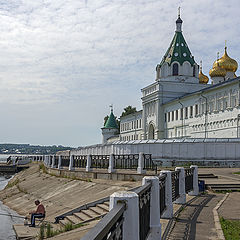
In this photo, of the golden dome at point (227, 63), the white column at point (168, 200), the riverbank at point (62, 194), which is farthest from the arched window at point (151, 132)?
the white column at point (168, 200)

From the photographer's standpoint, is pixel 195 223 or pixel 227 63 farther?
pixel 227 63

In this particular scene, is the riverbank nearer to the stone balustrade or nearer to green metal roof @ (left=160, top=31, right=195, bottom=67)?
the stone balustrade

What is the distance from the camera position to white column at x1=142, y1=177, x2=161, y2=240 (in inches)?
264

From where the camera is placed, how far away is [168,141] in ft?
105

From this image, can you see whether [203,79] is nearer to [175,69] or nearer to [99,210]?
[175,69]

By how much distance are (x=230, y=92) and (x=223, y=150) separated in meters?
13.3

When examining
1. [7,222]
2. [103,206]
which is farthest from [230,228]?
[7,222]

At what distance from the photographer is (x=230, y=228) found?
7.96 meters

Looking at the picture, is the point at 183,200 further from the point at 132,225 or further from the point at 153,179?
the point at 132,225

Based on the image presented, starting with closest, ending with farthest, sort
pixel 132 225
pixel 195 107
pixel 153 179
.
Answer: pixel 132 225, pixel 153 179, pixel 195 107

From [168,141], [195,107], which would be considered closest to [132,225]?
[168,141]

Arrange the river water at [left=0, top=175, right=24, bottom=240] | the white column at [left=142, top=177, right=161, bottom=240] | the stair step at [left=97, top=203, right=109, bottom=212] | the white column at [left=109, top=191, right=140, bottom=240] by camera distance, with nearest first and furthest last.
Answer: the white column at [left=109, top=191, right=140, bottom=240] < the white column at [left=142, top=177, right=161, bottom=240] < the stair step at [left=97, top=203, right=109, bottom=212] < the river water at [left=0, top=175, right=24, bottom=240]

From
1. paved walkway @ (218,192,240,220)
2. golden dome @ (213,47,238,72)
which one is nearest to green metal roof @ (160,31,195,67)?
golden dome @ (213,47,238,72)

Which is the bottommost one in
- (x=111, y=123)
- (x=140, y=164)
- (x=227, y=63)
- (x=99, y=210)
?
(x=99, y=210)
